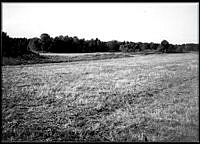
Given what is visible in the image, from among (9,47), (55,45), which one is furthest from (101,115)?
(55,45)

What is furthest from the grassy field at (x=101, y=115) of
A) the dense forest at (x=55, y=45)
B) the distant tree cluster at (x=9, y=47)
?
the dense forest at (x=55, y=45)

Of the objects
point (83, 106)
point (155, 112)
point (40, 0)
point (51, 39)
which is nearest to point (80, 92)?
point (83, 106)

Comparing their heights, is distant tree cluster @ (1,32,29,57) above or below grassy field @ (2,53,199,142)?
above

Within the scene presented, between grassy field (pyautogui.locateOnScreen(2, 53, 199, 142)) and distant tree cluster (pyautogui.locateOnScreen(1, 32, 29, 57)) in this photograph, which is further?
distant tree cluster (pyautogui.locateOnScreen(1, 32, 29, 57))

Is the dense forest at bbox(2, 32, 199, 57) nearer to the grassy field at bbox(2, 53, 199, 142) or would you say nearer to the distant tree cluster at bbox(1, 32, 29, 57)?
the distant tree cluster at bbox(1, 32, 29, 57)

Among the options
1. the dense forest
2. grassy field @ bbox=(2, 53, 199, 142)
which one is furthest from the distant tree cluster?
grassy field @ bbox=(2, 53, 199, 142)

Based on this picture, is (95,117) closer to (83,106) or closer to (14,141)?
(83,106)

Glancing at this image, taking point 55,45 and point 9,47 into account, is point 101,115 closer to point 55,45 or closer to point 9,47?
point 9,47

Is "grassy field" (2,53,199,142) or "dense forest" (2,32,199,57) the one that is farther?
"dense forest" (2,32,199,57)

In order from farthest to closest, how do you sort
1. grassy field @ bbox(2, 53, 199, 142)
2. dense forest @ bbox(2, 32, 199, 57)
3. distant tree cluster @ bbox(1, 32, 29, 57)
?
dense forest @ bbox(2, 32, 199, 57)
distant tree cluster @ bbox(1, 32, 29, 57)
grassy field @ bbox(2, 53, 199, 142)

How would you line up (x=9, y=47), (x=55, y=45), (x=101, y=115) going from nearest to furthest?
1. (x=101, y=115)
2. (x=9, y=47)
3. (x=55, y=45)

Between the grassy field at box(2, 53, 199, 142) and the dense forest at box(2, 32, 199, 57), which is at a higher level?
the dense forest at box(2, 32, 199, 57)

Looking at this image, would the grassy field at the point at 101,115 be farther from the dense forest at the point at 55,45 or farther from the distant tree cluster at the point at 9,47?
the dense forest at the point at 55,45

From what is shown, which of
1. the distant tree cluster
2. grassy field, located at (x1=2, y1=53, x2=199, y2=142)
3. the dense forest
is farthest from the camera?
the dense forest
